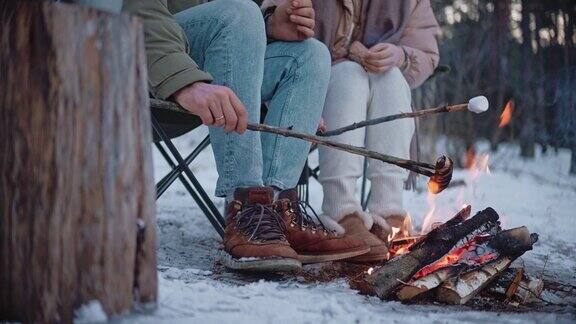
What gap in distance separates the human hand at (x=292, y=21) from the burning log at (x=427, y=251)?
0.94m

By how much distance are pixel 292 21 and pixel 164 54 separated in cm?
69

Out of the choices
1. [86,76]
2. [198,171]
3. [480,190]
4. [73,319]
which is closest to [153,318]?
[73,319]

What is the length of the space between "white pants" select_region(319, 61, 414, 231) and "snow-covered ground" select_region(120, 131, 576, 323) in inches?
10.9

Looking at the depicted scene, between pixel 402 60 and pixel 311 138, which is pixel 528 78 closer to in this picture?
pixel 402 60

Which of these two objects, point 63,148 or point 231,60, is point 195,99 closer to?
point 231,60

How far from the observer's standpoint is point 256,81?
7.04 feet

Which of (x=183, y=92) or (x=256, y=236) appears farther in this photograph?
(x=256, y=236)

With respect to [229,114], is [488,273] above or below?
below

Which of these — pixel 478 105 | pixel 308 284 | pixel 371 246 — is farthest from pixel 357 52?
pixel 308 284

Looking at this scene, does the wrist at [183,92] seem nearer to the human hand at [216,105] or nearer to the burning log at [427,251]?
the human hand at [216,105]

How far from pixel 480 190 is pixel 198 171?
2.91 meters

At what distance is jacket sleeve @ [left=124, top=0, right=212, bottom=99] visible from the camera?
1.81 metres

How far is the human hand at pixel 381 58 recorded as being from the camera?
2.55m

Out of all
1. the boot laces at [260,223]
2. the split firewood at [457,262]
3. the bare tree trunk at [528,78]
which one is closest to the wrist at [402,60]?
the split firewood at [457,262]
